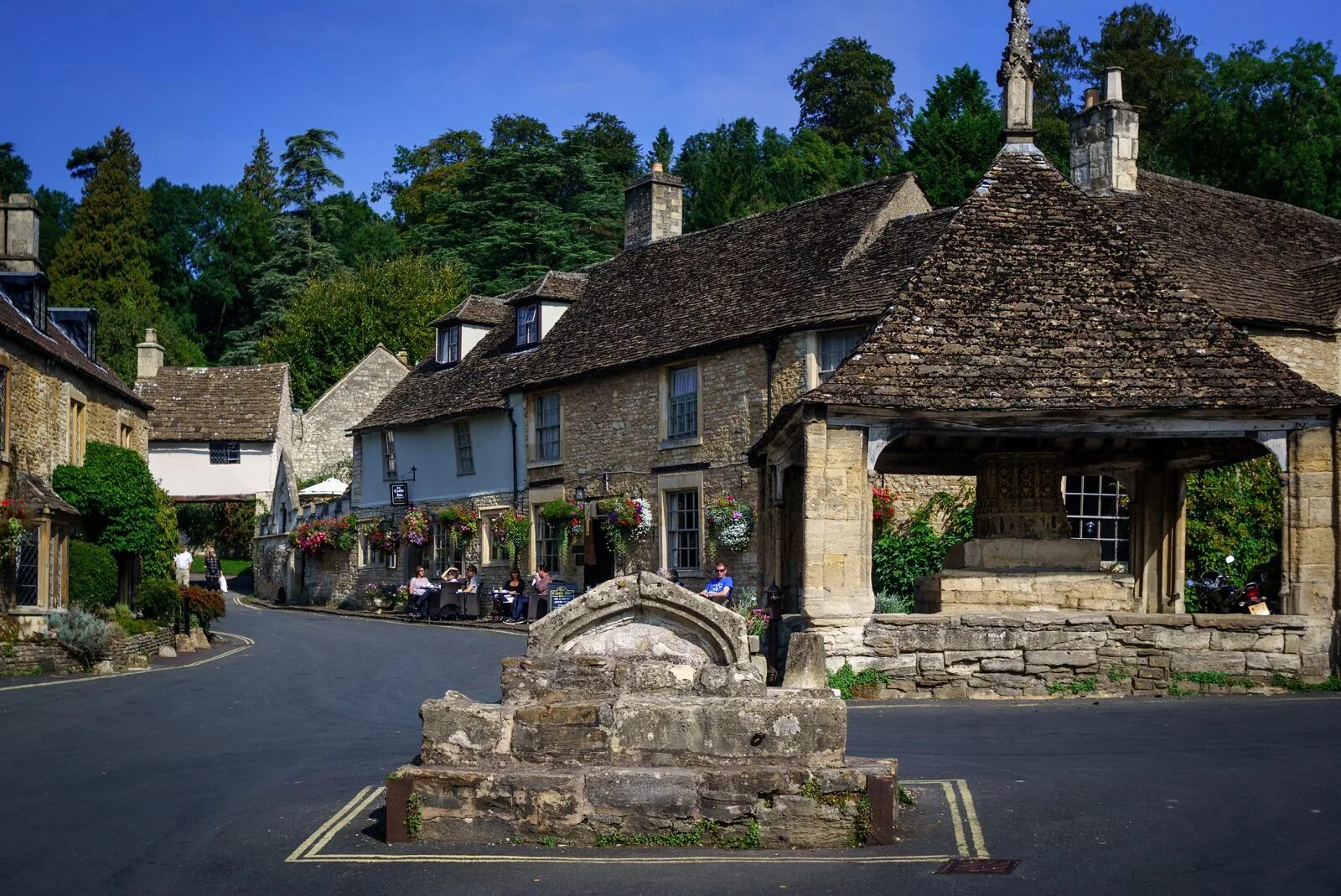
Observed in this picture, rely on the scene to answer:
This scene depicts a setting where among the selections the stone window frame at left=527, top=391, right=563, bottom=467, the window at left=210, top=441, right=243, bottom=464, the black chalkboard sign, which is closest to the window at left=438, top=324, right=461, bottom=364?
the stone window frame at left=527, top=391, right=563, bottom=467

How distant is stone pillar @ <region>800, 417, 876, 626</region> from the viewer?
16281 mm

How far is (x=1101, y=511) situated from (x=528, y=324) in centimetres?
1566

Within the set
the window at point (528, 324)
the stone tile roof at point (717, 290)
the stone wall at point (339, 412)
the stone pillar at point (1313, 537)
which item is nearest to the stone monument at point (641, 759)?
the stone pillar at point (1313, 537)

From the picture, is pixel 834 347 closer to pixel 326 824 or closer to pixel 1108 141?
pixel 1108 141

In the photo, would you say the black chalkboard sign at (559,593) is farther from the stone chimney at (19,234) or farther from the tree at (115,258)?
the tree at (115,258)

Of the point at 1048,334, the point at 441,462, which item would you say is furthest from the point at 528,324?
the point at 1048,334

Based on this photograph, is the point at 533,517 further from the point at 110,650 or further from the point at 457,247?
the point at 457,247

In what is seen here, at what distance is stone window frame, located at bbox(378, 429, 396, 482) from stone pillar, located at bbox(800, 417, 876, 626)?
83.8 ft

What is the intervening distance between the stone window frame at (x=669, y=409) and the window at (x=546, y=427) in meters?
3.89

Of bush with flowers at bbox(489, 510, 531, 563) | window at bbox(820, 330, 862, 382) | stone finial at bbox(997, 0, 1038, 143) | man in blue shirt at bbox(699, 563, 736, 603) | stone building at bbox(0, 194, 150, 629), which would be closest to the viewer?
stone finial at bbox(997, 0, 1038, 143)

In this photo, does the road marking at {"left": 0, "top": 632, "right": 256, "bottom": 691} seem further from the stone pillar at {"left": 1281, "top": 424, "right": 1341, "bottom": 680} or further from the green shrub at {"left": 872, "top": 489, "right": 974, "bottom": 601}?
the stone pillar at {"left": 1281, "top": 424, "right": 1341, "bottom": 680}

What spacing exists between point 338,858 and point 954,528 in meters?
19.2

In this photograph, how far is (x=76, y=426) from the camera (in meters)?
28.3

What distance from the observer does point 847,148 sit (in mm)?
57469
